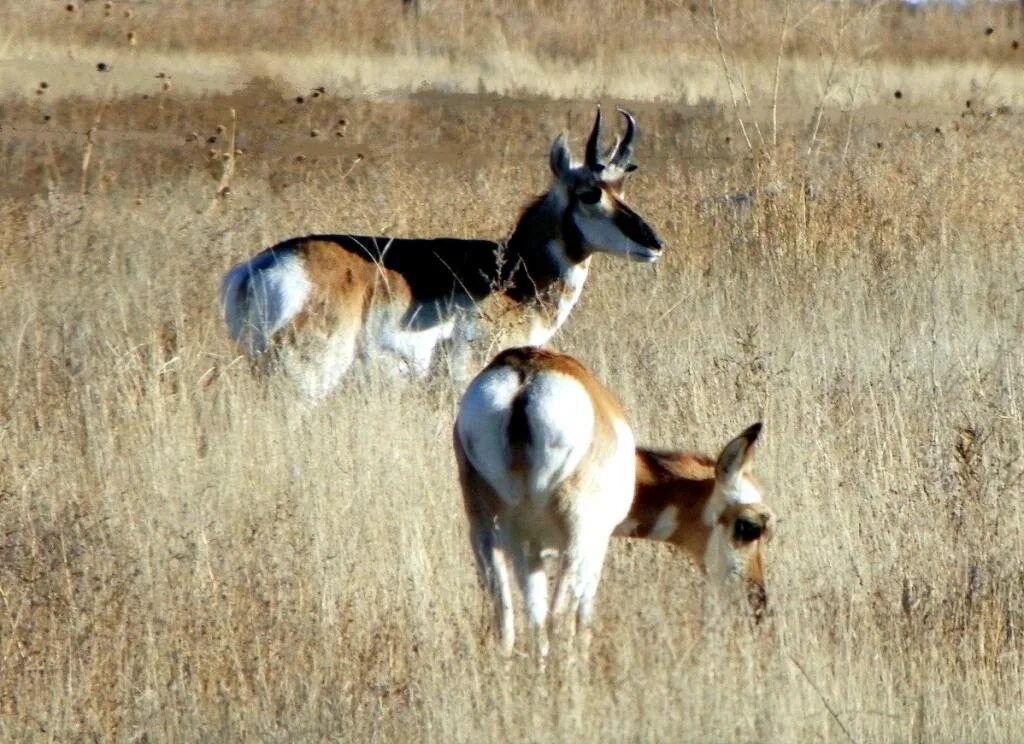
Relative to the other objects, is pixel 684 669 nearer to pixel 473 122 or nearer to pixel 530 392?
pixel 530 392

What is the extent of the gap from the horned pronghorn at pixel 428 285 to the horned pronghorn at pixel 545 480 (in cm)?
269

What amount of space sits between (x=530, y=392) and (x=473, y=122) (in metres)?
15.0

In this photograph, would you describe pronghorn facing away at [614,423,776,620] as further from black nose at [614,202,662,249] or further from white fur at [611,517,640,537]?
black nose at [614,202,662,249]

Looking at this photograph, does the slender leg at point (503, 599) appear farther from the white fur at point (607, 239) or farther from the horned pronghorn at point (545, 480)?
the white fur at point (607, 239)

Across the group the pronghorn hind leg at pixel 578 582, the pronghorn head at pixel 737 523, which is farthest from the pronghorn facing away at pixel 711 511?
the pronghorn hind leg at pixel 578 582

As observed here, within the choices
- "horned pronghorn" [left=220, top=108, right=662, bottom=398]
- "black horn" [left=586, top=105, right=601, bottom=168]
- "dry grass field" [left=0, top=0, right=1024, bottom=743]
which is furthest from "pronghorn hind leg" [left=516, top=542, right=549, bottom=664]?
"black horn" [left=586, top=105, right=601, bottom=168]

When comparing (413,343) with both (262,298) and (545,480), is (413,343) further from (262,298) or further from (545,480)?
(545,480)

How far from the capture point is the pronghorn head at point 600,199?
9180 millimetres

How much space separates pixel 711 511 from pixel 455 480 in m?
1.19

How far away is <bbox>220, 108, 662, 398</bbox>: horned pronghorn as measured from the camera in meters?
8.38

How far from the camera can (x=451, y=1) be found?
25.7 m

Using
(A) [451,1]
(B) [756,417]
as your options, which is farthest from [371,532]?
(A) [451,1]

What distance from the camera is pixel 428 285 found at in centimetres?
904

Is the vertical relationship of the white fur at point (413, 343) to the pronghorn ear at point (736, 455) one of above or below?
above
